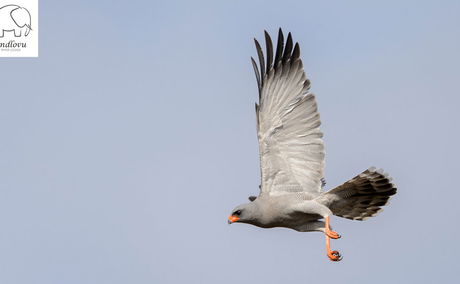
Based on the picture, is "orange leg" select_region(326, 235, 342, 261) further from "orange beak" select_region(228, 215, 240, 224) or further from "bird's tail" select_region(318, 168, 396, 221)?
"orange beak" select_region(228, 215, 240, 224)

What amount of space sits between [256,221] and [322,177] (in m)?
1.35

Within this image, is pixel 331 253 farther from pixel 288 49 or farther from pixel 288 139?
pixel 288 49

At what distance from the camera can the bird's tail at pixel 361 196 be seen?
14.7 meters

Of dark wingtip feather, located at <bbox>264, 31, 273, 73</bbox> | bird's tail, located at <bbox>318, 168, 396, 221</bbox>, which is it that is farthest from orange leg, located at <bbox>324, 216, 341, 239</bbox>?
dark wingtip feather, located at <bbox>264, 31, 273, 73</bbox>

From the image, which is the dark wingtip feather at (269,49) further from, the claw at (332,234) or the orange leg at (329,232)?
the claw at (332,234)

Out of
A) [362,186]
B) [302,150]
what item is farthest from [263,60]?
[362,186]

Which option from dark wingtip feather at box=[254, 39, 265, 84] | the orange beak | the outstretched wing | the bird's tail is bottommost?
the orange beak

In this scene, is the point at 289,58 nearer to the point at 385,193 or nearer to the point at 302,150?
the point at 302,150

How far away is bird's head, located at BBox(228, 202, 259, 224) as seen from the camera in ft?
48.6

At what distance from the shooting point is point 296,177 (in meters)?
15.1

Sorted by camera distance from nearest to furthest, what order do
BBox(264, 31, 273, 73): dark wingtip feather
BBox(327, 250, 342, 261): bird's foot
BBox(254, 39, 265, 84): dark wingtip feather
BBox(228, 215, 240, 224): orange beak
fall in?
BBox(327, 250, 342, 261): bird's foot, BBox(228, 215, 240, 224): orange beak, BBox(254, 39, 265, 84): dark wingtip feather, BBox(264, 31, 273, 73): dark wingtip feather

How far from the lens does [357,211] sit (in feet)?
50.2

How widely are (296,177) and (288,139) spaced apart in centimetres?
65

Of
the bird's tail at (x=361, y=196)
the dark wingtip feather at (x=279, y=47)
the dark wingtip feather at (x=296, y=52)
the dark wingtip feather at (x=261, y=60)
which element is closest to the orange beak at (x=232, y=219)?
the bird's tail at (x=361, y=196)
